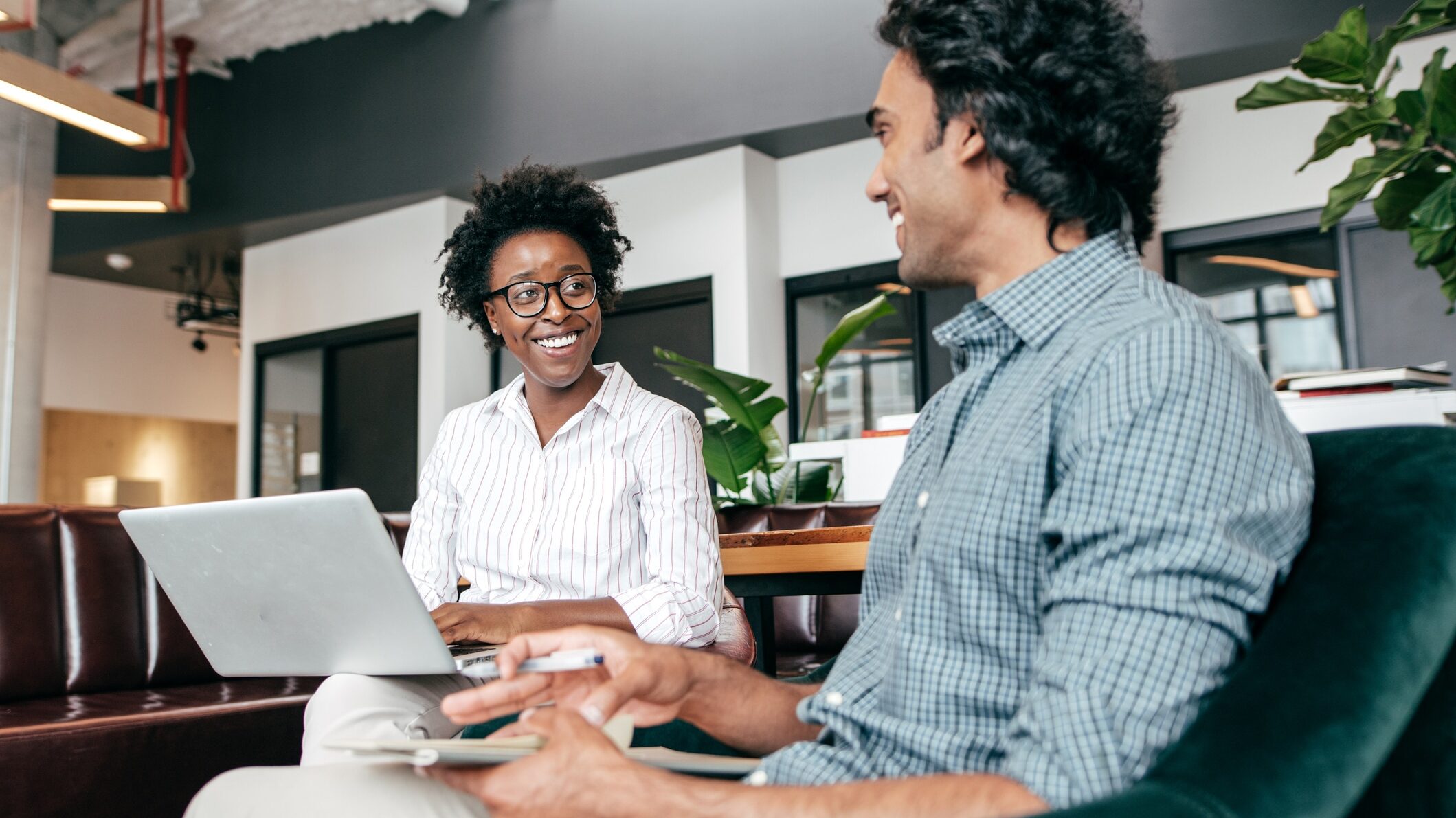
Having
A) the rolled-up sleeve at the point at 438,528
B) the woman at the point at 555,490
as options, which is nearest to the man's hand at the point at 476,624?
the woman at the point at 555,490

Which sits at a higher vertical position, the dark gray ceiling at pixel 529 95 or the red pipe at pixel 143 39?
the red pipe at pixel 143 39

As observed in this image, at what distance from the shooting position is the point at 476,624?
1.48 meters

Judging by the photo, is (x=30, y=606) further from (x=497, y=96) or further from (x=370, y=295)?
(x=370, y=295)

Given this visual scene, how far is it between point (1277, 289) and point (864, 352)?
181 centimetres

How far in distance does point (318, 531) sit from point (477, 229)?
100 cm

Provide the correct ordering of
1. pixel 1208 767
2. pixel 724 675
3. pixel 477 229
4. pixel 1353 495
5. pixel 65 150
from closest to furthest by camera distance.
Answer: pixel 1208 767 < pixel 1353 495 < pixel 724 675 < pixel 477 229 < pixel 65 150

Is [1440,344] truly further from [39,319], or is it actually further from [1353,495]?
[39,319]

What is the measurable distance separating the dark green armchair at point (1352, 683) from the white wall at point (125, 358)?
8.96 m

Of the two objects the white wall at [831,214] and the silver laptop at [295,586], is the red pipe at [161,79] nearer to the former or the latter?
the white wall at [831,214]

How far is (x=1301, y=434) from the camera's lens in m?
0.92

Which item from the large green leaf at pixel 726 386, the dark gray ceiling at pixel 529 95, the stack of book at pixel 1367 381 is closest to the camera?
the stack of book at pixel 1367 381

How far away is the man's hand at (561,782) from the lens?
0.79m

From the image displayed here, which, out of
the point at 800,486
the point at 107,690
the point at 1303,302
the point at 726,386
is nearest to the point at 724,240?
the point at 800,486

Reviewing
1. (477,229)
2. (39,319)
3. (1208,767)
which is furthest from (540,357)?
(39,319)
